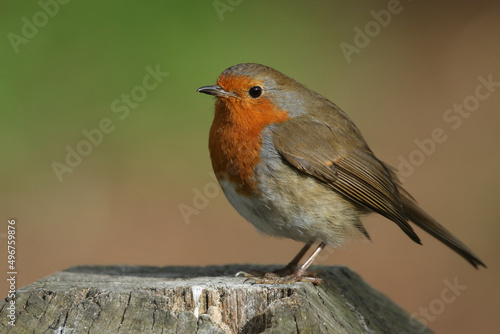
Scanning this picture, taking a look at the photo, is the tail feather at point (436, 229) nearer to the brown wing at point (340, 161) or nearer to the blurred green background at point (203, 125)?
the brown wing at point (340, 161)

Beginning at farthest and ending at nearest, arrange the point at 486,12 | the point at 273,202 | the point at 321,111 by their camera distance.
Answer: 1. the point at 486,12
2. the point at 321,111
3. the point at 273,202

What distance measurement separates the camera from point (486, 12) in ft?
25.6

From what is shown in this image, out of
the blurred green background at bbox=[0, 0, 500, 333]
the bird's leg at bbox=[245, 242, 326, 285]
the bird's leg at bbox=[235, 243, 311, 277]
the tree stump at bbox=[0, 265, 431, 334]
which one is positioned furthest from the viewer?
the blurred green background at bbox=[0, 0, 500, 333]

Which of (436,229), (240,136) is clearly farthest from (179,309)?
(436,229)

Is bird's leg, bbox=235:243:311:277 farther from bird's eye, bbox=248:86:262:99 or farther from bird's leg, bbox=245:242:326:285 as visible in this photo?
bird's eye, bbox=248:86:262:99

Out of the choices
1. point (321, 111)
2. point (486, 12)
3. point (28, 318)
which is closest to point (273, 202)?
point (321, 111)

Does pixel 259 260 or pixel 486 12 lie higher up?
pixel 486 12

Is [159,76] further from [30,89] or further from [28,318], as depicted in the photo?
[28,318]

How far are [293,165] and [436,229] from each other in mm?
1049

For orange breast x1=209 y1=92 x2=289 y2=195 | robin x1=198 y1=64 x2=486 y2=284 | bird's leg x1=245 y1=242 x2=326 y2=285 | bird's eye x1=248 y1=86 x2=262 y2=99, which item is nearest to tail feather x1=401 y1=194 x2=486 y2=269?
robin x1=198 y1=64 x2=486 y2=284

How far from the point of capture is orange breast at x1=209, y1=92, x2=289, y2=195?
3.65 meters

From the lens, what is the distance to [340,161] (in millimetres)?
3852

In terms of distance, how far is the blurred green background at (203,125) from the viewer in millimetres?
5680

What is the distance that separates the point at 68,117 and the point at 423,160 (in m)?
3.28
